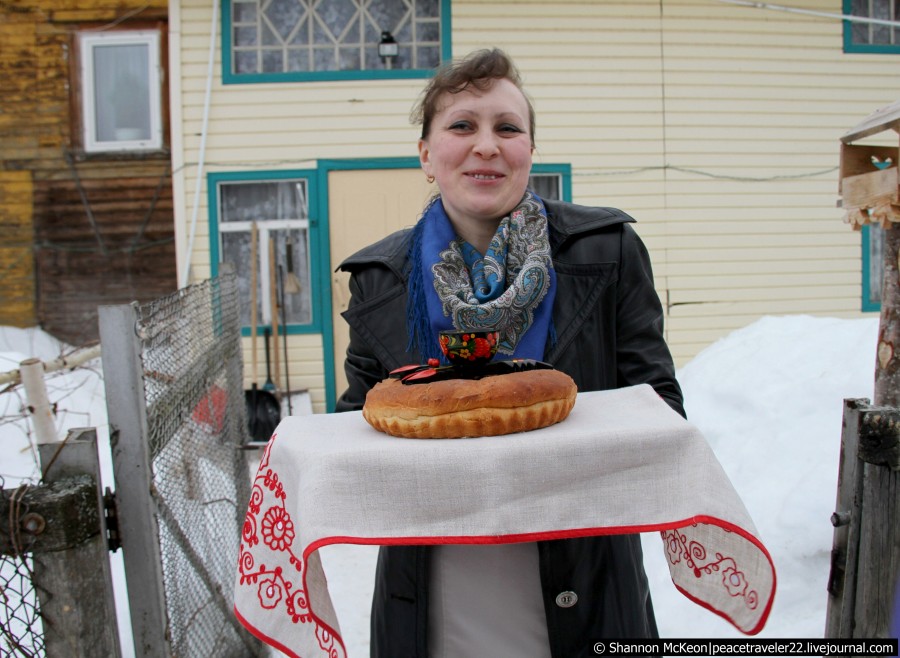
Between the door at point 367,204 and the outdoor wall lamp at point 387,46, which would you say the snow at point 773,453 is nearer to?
the door at point 367,204

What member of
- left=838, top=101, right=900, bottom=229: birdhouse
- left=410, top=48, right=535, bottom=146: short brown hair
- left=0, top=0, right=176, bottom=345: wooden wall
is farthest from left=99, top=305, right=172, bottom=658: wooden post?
left=0, top=0, right=176, bottom=345: wooden wall

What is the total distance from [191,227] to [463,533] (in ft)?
24.0

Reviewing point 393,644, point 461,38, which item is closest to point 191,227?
point 461,38

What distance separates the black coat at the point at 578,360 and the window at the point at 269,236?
617cm

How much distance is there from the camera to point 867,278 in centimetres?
846

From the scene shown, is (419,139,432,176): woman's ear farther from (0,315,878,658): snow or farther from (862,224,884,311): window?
(862,224,884,311): window

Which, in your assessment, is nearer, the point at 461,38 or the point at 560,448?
the point at 560,448

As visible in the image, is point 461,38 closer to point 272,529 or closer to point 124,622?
point 124,622

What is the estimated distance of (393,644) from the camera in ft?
5.48

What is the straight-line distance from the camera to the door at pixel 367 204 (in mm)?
7785

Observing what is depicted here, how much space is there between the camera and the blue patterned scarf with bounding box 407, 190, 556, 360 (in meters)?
1.68

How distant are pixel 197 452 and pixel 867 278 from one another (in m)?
8.39
